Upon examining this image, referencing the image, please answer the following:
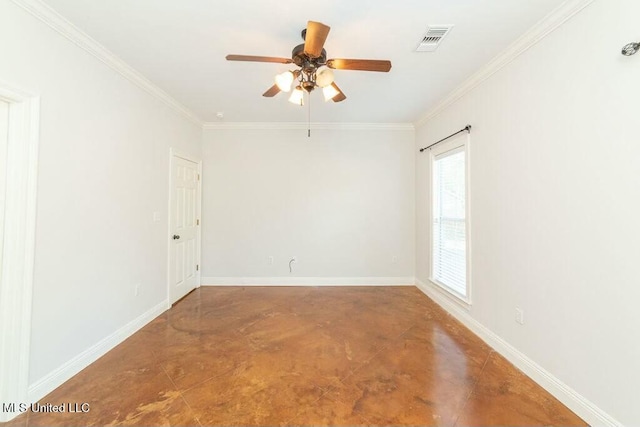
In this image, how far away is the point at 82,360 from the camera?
2.11m

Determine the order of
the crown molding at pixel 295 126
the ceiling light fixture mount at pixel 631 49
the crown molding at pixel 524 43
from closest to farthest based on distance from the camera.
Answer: the ceiling light fixture mount at pixel 631 49, the crown molding at pixel 524 43, the crown molding at pixel 295 126

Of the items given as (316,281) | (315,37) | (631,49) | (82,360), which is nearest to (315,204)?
(316,281)

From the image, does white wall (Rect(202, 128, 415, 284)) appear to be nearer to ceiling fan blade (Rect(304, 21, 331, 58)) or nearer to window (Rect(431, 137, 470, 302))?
window (Rect(431, 137, 470, 302))

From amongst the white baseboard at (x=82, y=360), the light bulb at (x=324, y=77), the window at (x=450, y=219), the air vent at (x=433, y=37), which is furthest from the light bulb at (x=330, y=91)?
the white baseboard at (x=82, y=360)

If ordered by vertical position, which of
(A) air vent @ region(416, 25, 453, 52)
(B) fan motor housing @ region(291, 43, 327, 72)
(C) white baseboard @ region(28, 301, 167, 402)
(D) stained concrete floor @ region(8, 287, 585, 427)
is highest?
(A) air vent @ region(416, 25, 453, 52)

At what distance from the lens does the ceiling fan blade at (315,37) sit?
1564 millimetres

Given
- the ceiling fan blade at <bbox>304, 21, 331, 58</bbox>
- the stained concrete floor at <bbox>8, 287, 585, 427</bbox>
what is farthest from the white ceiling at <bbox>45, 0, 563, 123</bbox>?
the stained concrete floor at <bbox>8, 287, 585, 427</bbox>

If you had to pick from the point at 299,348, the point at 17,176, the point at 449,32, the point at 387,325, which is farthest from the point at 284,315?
the point at 449,32

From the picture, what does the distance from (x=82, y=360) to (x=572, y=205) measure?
394cm

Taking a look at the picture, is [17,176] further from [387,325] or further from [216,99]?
[387,325]

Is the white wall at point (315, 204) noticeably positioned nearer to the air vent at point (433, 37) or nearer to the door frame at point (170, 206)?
the door frame at point (170, 206)

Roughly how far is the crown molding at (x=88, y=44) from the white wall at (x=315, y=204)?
4.84ft

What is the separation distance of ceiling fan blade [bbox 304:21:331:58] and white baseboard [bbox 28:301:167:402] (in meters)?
3.00

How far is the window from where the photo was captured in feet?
10.0
